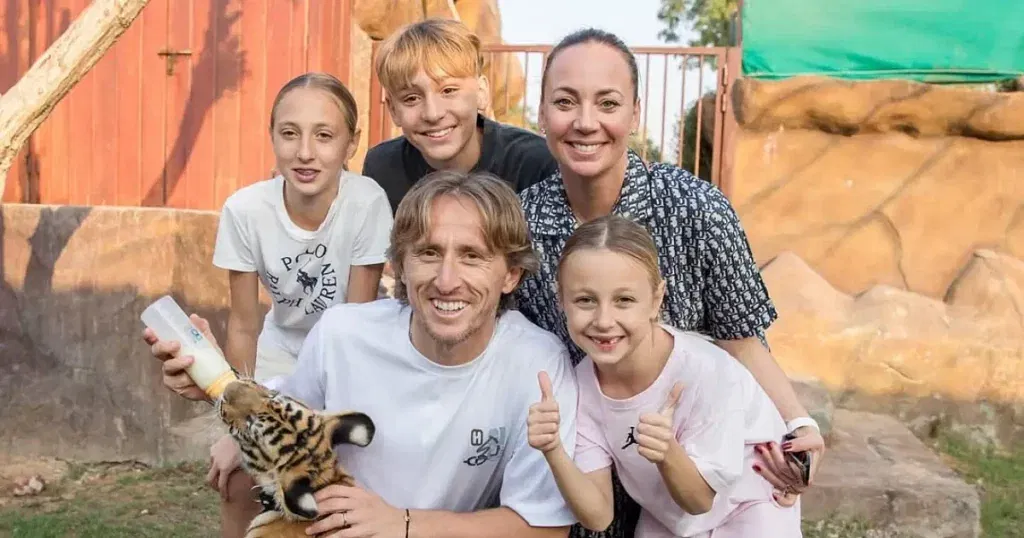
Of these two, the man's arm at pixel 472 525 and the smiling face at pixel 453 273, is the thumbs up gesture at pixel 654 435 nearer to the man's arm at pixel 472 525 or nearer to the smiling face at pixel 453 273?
the man's arm at pixel 472 525

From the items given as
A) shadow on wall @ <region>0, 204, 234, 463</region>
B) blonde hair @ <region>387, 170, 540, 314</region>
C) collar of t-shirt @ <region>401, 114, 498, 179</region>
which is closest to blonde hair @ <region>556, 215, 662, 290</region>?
blonde hair @ <region>387, 170, 540, 314</region>

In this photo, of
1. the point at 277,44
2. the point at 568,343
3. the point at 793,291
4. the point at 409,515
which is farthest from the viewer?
the point at 793,291

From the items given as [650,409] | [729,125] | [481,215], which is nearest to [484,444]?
[650,409]

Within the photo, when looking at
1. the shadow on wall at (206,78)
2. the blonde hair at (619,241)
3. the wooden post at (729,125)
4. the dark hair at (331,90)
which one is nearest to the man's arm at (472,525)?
the blonde hair at (619,241)

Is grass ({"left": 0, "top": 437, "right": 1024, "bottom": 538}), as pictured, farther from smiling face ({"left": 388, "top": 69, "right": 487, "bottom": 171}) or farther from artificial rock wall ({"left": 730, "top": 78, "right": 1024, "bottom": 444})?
smiling face ({"left": 388, "top": 69, "right": 487, "bottom": 171})

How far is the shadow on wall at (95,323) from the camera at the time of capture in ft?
16.9

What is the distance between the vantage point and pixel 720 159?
7.03 metres

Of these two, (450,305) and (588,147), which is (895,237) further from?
(450,305)

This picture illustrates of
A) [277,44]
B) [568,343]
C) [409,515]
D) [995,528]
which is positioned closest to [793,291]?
[995,528]

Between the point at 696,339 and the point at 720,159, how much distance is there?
4.98m

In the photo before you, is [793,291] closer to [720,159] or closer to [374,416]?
[720,159]

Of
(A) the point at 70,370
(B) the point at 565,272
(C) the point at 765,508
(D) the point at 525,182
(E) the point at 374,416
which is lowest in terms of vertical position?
(A) the point at 70,370

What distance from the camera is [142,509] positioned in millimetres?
4820

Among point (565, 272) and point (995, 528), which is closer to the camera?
point (565, 272)
